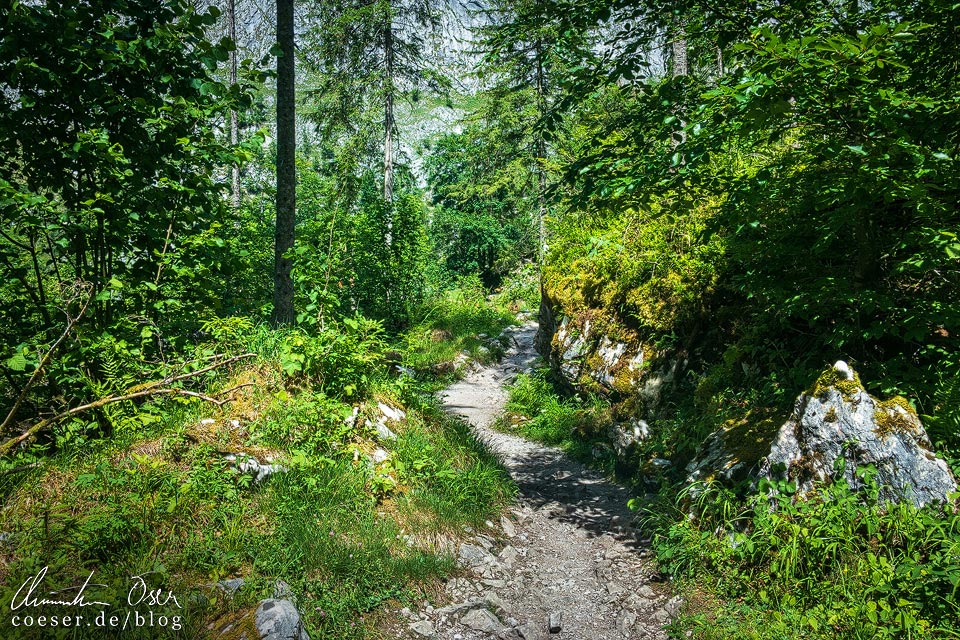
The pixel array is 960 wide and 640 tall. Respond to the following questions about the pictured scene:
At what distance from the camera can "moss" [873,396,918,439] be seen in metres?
3.61

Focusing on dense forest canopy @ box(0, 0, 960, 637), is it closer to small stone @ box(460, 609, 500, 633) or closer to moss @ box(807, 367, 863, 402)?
moss @ box(807, 367, 863, 402)

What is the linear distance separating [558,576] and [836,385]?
9.39ft

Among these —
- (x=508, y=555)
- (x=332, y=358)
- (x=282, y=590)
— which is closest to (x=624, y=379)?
(x=508, y=555)

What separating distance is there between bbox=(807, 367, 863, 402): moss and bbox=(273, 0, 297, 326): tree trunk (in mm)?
6329

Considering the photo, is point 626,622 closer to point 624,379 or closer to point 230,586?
point 230,586

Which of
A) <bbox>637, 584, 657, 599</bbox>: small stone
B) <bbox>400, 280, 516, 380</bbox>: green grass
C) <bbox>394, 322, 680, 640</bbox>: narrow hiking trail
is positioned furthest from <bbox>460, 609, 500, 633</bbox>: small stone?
<bbox>400, 280, 516, 380</bbox>: green grass

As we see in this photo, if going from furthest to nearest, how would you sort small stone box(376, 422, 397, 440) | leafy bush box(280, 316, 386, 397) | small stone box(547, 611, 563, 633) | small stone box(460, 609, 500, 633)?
small stone box(376, 422, 397, 440) → leafy bush box(280, 316, 386, 397) → small stone box(547, 611, 563, 633) → small stone box(460, 609, 500, 633)

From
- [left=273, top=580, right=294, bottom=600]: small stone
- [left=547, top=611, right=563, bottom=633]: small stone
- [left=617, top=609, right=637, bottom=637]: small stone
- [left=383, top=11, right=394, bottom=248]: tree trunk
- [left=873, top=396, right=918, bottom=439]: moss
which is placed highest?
[left=383, top=11, right=394, bottom=248]: tree trunk

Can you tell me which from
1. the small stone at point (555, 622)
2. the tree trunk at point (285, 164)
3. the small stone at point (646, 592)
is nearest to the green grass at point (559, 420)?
the small stone at point (646, 592)

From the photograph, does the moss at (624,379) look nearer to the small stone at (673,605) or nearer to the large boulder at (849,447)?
the large boulder at (849,447)

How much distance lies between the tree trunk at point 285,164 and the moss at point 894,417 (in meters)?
6.71

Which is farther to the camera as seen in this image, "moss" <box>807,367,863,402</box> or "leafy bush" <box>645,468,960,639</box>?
"moss" <box>807,367,863,402</box>

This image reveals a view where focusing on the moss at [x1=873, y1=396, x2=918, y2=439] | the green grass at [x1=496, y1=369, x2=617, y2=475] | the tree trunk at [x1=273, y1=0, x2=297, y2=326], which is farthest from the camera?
the green grass at [x1=496, y1=369, x2=617, y2=475]

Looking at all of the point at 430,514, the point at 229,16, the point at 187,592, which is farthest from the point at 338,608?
the point at 229,16
